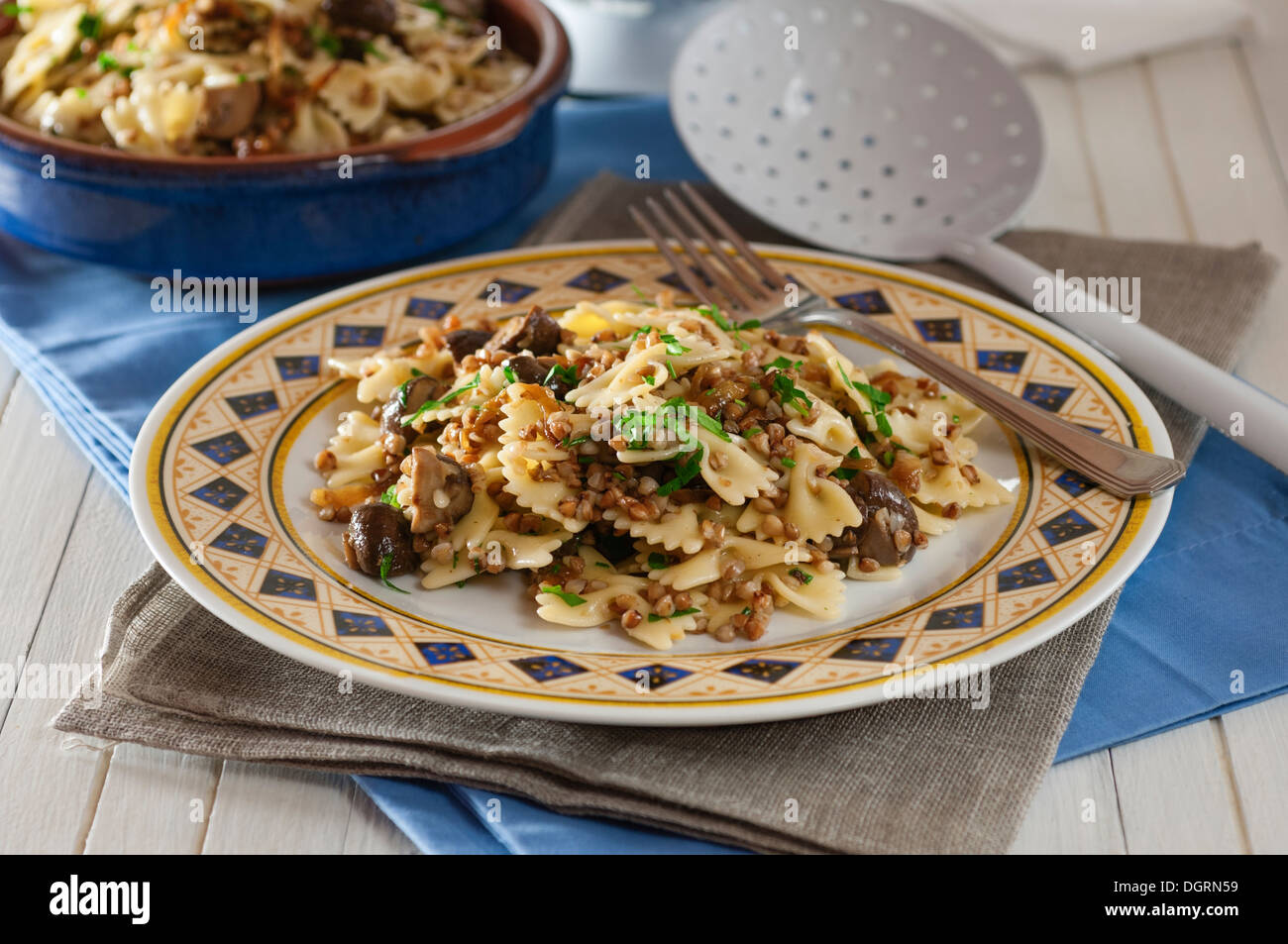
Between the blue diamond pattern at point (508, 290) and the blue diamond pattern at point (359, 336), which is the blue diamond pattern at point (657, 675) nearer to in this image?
the blue diamond pattern at point (359, 336)

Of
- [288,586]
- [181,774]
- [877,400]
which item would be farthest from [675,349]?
[181,774]

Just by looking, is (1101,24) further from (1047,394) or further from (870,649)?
(870,649)

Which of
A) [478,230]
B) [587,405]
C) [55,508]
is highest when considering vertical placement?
[587,405]

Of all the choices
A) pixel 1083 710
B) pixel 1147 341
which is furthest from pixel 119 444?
pixel 1147 341

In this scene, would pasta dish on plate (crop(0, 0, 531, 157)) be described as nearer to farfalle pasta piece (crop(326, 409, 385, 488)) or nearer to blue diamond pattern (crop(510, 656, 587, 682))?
farfalle pasta piece (crop(326, 409, 385, 488))

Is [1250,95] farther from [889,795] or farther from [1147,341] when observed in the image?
[889,795]

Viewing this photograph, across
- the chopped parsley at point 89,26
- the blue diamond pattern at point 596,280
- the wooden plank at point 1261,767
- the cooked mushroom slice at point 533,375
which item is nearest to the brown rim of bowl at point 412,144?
the chopped parsley at point 89,26

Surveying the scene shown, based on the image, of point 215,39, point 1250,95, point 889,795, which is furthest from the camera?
point 1250,95

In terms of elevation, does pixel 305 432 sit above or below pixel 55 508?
above
